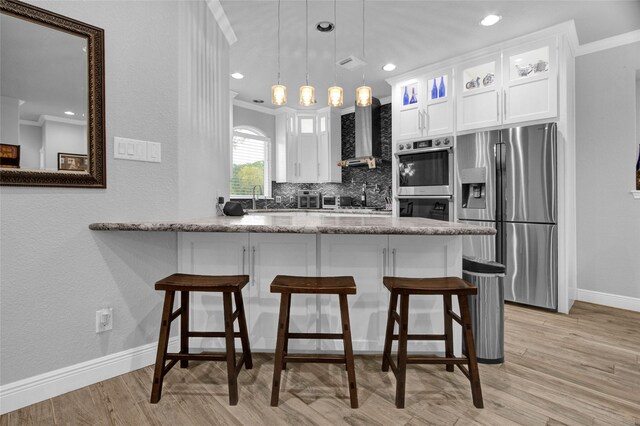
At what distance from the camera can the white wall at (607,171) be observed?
3172 millimetres

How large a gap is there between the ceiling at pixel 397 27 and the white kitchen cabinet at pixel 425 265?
2.02 meters

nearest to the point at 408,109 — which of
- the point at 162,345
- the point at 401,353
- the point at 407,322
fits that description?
the point at 407,322

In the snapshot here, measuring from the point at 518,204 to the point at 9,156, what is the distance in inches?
150

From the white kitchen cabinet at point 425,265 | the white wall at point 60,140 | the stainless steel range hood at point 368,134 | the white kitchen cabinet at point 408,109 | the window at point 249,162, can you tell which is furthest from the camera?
the window at point 249,162

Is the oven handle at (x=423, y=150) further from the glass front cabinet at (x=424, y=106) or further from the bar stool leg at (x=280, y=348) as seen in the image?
the bar stool leg at (x=280, y=348)

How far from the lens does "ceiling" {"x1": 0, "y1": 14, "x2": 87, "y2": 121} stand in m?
1.57

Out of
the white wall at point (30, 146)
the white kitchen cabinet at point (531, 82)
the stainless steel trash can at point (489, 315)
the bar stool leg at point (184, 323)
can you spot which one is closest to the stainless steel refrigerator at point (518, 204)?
the white kitchen cabinet at point (531, 82)

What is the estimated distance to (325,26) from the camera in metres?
3.06

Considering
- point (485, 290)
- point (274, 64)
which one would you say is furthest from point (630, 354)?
point (274, 64)

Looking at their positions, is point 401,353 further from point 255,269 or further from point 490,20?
point 490,20

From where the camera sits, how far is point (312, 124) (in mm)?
5605

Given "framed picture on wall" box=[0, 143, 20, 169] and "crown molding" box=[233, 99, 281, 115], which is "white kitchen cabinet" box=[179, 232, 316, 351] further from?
"crown molding" box=[233, 99, 281, 115]

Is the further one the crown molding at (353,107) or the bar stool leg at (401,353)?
the crown molding at (353,107)

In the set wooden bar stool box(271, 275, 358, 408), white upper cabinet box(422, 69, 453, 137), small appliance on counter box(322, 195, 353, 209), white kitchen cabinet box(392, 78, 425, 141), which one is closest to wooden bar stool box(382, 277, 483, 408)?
wooden bar stool box(271, 275, 358, 408)
